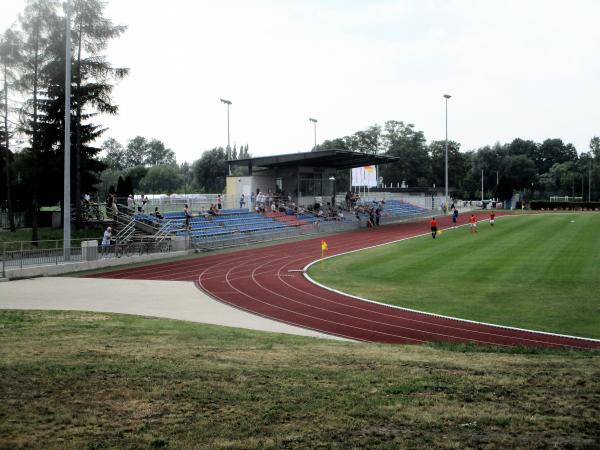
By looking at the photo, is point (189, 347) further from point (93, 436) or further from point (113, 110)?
point (113, 110)

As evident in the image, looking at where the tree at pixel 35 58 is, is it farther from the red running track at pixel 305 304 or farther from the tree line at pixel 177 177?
the tree line at pixel 177 177

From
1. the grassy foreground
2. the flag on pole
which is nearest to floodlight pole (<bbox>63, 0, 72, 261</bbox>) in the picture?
the grassy foreground

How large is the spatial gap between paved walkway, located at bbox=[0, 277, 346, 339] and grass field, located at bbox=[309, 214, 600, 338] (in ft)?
17.2

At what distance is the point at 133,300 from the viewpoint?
20688 mm

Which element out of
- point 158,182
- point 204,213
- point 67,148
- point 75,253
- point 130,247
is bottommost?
point 75,253

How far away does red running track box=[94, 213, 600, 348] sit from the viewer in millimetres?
15500

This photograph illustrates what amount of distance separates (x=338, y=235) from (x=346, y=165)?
17.9 m

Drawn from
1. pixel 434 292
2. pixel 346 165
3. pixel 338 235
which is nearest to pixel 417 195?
pixel 346 165

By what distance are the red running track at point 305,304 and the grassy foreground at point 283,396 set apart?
350cm

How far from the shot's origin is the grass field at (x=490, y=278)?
59.3 ft

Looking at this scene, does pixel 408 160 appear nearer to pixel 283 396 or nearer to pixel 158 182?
pixel 158 182

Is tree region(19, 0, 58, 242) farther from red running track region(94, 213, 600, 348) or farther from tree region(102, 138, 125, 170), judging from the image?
tree region(102, 138, 125, 170)

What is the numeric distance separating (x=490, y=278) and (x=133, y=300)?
1417 cm

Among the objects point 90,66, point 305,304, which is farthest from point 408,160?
point 305,304
